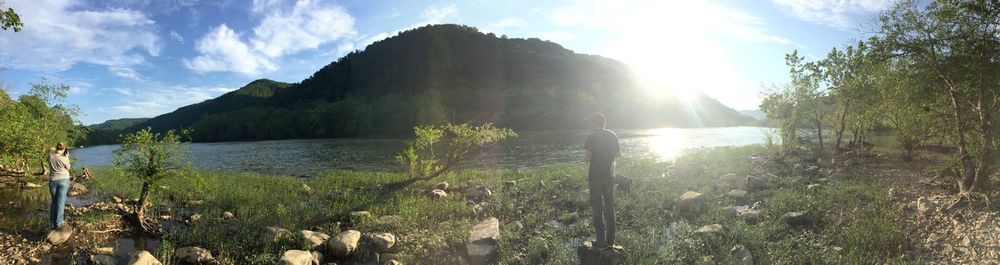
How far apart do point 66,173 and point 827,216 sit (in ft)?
66.3

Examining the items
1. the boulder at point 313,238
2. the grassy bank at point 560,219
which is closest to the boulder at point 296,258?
the grassy bank at point 560,219

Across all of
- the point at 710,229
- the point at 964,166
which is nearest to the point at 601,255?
the point at 710,229

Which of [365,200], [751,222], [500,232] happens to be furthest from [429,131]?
[751,222]

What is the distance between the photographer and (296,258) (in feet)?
29.9

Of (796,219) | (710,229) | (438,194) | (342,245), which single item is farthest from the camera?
(438,194)

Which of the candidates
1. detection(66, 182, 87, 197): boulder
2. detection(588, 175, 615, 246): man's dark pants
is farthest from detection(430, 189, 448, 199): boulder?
detection(66, 182, 87, 197): boulder

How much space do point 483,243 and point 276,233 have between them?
5.22 meters

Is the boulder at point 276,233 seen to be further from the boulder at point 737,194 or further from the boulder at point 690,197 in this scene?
the boulder at point 737,194

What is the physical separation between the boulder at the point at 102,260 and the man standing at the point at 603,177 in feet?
34.1

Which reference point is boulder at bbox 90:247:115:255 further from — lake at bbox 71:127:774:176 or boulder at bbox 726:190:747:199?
boulder at bbox 726:190:747:199

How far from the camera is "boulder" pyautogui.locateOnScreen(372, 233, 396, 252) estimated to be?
35.0 feet

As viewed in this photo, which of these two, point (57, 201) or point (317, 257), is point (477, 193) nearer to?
point (317, 257)

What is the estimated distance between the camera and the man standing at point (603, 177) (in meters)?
9.45

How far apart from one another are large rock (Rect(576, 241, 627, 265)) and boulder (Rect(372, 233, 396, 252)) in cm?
441
